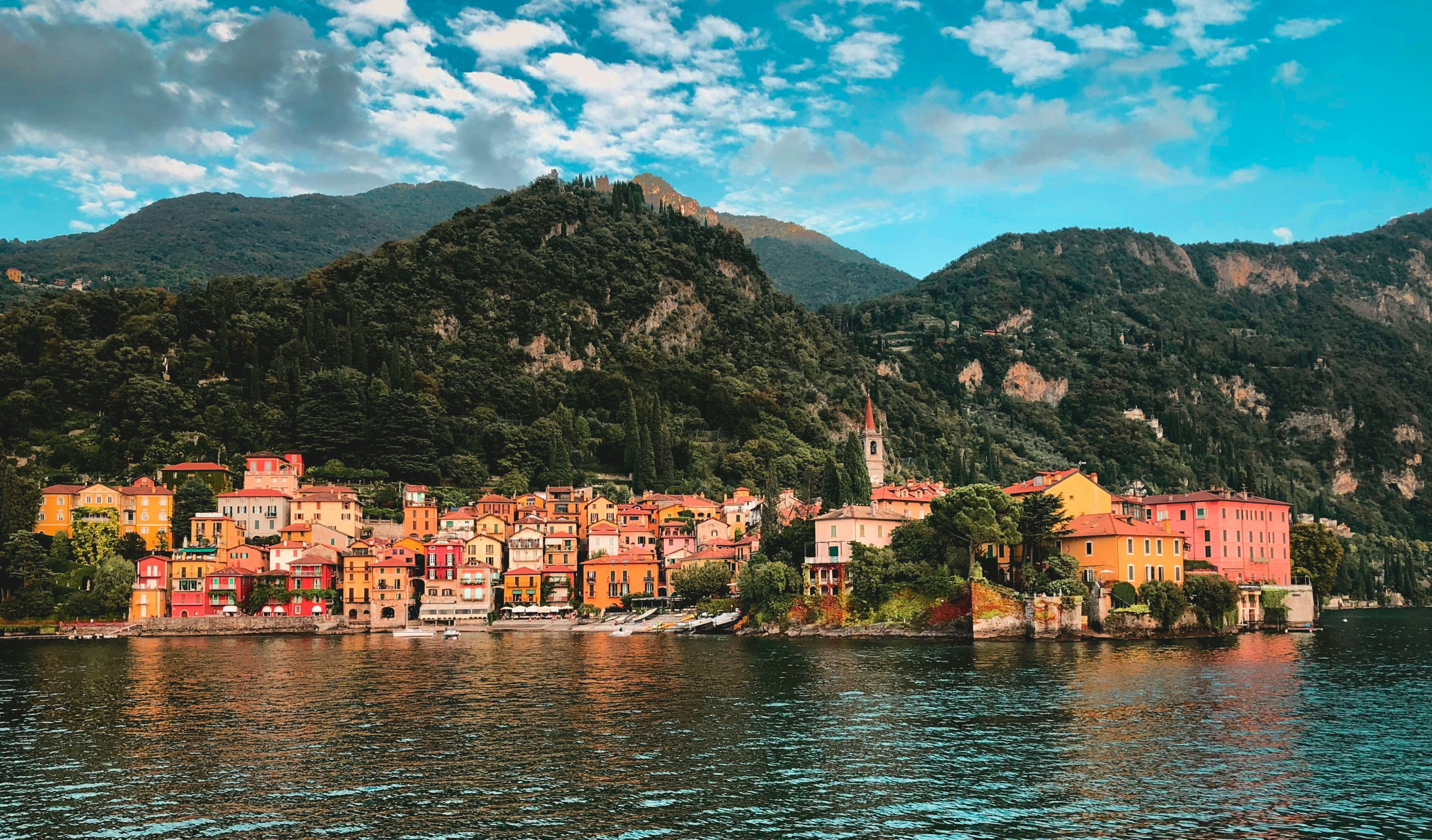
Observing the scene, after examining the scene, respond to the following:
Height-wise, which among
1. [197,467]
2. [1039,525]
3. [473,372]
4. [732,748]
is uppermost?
[473,372]

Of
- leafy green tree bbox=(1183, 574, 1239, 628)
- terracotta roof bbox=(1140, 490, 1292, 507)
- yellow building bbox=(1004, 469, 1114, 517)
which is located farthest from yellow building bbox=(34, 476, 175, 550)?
terracotta roof bbox=(1140, 490, 1292, 507)

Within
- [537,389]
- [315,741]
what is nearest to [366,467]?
[537,389]

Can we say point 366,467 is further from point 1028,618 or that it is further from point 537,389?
point 1028,618

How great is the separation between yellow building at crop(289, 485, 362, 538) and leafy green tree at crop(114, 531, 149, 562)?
13230 millimetres

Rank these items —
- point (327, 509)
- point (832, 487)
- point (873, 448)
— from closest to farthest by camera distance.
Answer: point (327, 509)
point (832, 487)
point (873, 448)

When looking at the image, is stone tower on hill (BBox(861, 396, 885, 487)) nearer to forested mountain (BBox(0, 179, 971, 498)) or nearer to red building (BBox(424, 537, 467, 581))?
forested mountain (BBox(0, 179, 971, 498))

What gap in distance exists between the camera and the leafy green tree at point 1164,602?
7531 cm

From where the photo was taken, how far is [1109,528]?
3041 inches

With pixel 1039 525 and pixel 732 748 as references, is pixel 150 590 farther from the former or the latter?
pixel 732 748

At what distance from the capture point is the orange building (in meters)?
101

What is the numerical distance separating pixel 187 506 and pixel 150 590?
1267cm

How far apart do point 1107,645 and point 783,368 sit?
372 feet

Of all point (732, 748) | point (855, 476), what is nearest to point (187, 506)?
point (855, 476)

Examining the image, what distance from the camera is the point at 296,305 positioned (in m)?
149
